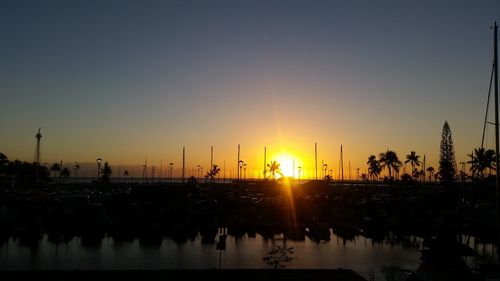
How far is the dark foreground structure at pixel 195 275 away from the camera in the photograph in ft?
74.5

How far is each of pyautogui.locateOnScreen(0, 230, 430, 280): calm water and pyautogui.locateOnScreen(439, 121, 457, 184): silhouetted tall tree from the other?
53282 millimetres

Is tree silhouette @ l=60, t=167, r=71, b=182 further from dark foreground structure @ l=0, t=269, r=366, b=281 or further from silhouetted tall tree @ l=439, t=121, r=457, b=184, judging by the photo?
dark foreground structure @ l=0, t=269, r=366, b=281

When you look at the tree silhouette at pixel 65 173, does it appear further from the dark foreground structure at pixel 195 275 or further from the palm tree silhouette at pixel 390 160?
the dark foreground structure at pixel 195 275

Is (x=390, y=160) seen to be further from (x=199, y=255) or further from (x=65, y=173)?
(x=65, y=173)

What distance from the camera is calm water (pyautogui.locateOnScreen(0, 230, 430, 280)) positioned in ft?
109

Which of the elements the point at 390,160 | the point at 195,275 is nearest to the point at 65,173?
the point at 390,160

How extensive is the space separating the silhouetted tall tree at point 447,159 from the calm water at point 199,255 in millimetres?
53282

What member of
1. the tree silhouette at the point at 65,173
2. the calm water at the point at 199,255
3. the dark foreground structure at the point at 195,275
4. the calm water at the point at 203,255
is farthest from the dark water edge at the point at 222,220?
the tree silhouette at the point at 65,173

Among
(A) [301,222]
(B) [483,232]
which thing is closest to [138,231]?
(A) [301,222]

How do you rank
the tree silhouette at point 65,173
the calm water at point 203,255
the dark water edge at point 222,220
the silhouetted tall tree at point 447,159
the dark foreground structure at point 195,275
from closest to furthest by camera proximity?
the dark foreground structure at point 195,275 → the calm water at point 203,255 → the dark water edge at point 222,220 → the silhouetted tall tree at point 447,159 → the tree silhouette at point 65,173

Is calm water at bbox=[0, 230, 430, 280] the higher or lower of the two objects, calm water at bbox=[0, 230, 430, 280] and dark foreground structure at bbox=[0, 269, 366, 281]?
the lower

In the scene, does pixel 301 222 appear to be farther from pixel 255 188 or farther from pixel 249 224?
pixel 255 188

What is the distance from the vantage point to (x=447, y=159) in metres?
94.8

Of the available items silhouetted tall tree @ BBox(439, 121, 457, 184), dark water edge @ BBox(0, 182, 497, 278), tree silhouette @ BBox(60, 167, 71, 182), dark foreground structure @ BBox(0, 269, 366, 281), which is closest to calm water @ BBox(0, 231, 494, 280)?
dark water edge @ BBox(0, 182, 497, 278)
